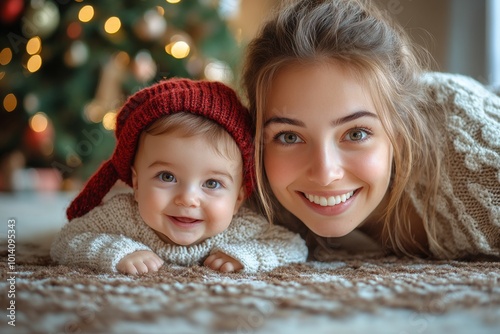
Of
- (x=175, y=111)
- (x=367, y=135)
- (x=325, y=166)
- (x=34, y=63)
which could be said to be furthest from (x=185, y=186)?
(x=34, y=63)

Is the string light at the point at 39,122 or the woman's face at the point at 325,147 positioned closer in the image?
the woman's face at the point at 325,147

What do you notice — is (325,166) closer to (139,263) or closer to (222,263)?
(222,263)

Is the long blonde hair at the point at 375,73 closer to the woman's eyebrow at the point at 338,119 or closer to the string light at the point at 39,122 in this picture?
the woman's eyebrow at the point at 338,119

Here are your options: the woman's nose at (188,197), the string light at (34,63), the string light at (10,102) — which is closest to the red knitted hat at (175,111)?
the woman's nose at (188,197)

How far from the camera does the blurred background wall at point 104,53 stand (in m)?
2.36

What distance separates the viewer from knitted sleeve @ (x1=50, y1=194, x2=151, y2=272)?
3.44ft

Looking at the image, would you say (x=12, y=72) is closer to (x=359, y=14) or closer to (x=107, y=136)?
(x=107, y=136)

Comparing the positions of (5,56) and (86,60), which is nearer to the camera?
(86,60)

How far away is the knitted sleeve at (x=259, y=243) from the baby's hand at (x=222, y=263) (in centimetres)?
1

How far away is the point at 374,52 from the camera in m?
1.12

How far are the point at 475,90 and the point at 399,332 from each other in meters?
0.82

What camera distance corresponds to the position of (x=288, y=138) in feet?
3.66

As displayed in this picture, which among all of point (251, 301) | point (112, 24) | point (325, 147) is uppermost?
point (112, 24)

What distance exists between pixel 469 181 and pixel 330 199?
32cm
